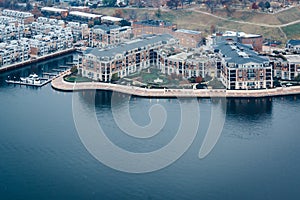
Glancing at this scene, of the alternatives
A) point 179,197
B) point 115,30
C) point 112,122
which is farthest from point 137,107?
point 115,30

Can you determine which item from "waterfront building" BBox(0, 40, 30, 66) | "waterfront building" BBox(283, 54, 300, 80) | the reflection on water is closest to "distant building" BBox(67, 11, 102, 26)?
"waterfront building" BBox(0, 40, 30, 66)

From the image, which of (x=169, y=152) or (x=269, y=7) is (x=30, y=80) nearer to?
(x=169, y=152)

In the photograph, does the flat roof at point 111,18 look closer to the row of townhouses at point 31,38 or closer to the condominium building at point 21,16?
the row of townhouses at point 31,38

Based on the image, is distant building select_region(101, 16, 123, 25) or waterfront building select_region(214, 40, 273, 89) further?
distant building select_region(101, 16, 123, 25)

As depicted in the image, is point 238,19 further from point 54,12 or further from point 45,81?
point 45,81

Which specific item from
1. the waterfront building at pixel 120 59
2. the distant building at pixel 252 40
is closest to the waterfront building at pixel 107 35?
the waterfront building at pixel 120 59

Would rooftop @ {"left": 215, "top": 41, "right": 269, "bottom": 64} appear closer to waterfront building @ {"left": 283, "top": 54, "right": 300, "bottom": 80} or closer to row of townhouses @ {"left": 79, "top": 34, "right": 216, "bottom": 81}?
row of townhouses @ {"left": 79, "top": 34, "right": 216, "bottom": 81}
